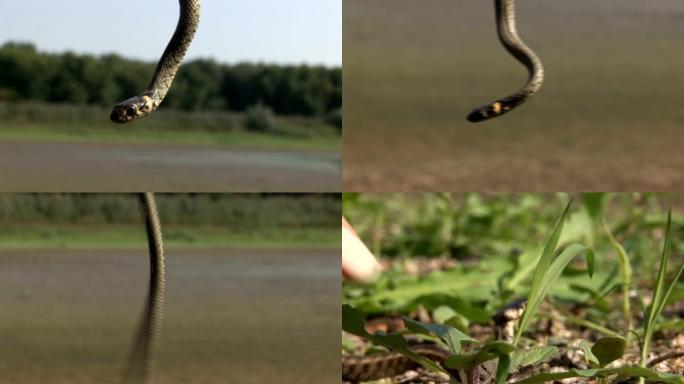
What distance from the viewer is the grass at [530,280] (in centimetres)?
52

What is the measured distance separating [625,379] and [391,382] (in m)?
0.17

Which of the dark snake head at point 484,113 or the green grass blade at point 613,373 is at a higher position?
the dark snake head at point 484,113

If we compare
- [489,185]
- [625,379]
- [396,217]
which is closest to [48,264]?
[396,217]

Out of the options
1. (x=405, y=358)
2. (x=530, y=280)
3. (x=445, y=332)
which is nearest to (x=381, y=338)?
(x=445, y=332)

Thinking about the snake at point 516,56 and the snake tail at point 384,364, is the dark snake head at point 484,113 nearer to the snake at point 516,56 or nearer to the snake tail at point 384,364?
the snake at point 516,56

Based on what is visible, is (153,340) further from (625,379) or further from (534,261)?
(534,261)

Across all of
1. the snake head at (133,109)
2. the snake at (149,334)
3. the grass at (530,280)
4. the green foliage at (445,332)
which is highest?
the snake head at (133,109)

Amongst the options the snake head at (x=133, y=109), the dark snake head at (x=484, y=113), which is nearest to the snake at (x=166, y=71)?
the snake head at (x=133, y=109)

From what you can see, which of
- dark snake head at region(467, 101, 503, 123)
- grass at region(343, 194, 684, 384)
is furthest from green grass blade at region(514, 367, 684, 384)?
dark snake head at region(467, 101, 503, 123)

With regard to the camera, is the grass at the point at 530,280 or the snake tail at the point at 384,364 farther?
the snake tail at the point at 384,364

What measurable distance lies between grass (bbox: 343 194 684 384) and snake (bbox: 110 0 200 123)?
198mm

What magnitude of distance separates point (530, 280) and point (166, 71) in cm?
72

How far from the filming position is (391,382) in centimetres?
67

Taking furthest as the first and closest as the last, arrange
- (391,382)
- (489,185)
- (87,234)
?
(489,185) < (87,234) < (391,382)
